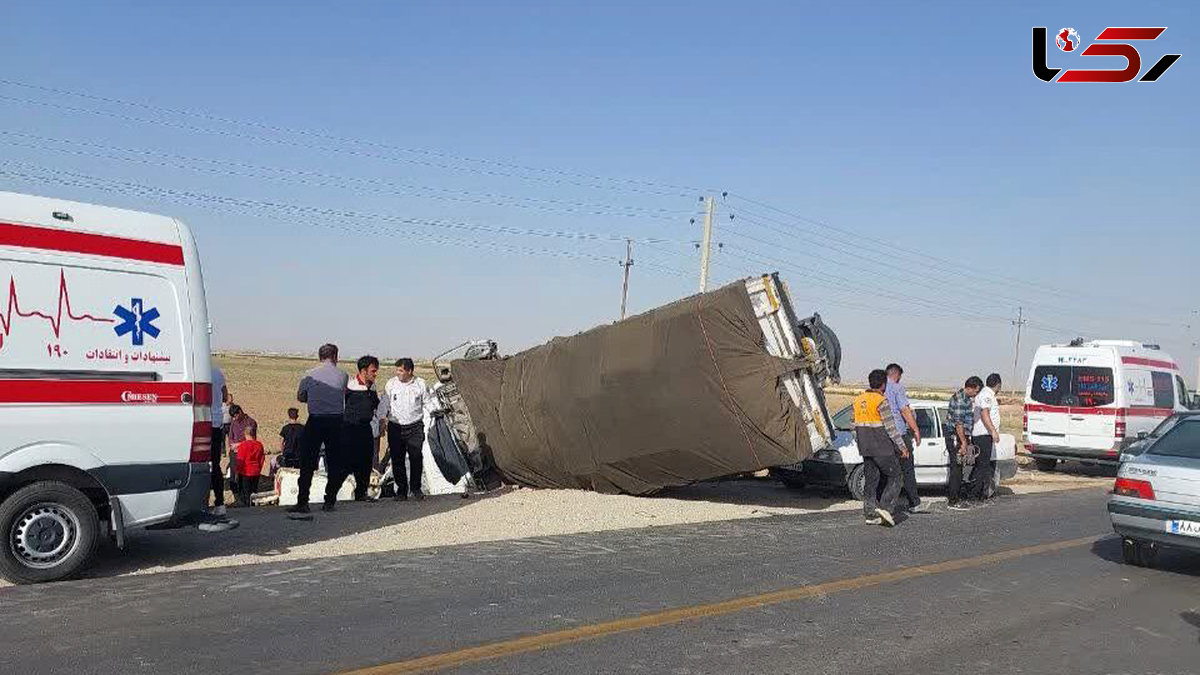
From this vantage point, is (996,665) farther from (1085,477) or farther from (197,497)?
(1085,477)

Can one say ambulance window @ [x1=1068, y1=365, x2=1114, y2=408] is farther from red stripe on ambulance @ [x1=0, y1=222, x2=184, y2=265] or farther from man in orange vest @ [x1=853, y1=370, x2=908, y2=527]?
red stripe on ambulance @ [x1=0, y1=222, x2=184, y2=265]

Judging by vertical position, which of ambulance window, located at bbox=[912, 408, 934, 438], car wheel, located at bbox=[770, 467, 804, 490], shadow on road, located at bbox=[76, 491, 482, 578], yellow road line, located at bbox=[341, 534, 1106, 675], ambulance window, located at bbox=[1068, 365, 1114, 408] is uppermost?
ambulance window, located at bbox=[1068, 365, 1114, 408]

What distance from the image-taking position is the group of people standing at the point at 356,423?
11.3 m

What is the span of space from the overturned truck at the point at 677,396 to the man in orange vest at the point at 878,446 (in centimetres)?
62

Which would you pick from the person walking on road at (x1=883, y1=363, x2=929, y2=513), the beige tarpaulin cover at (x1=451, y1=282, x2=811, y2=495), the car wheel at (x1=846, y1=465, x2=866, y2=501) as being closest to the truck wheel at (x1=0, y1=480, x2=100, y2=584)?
the beige tarpaulin cover at (x1=451, y1=282, x2=811, y2=495)

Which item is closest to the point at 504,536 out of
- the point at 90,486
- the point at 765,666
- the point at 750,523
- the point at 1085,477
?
the point at 750,523

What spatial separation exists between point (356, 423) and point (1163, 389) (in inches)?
678

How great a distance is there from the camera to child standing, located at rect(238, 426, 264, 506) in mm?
14797

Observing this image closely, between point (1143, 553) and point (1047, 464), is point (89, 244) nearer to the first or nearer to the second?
point (1143, 553)

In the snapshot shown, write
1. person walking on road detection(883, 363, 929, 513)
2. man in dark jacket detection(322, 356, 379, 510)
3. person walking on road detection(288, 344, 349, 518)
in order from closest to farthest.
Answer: person walking on road detection(288, 344, 349, 518)
man in dark jacket detection(322, 356, 379, 510)
person walking on road detection(883, 363, 929, 513)

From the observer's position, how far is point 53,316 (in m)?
7.69

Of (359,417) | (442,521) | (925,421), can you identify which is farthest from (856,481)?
(359,417)

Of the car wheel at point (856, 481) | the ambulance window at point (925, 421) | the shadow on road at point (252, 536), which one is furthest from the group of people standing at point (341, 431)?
the ambulance window at point (925, 421)

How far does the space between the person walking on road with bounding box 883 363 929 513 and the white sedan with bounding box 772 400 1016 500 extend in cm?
64
